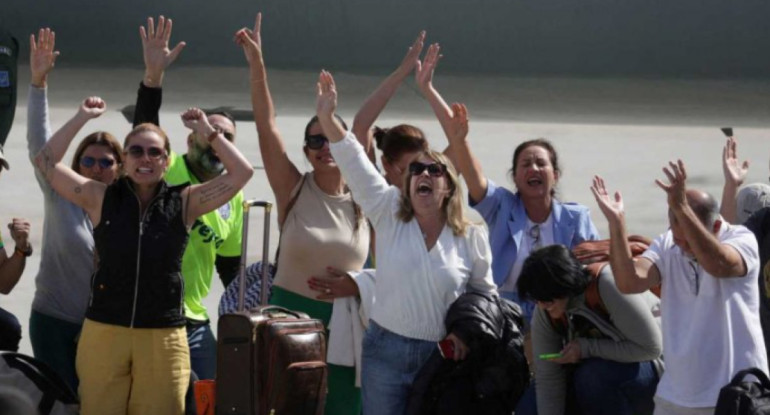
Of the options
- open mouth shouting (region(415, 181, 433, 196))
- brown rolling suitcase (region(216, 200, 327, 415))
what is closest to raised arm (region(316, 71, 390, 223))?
open mouth shouting (region(415, 181, 433, 196))

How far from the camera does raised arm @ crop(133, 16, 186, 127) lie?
5.83 metres

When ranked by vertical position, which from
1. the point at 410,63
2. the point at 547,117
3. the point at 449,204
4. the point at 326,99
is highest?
the point at 547,117

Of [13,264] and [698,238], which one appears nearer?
[698,238]

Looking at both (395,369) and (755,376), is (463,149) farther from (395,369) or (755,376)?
(755,376)

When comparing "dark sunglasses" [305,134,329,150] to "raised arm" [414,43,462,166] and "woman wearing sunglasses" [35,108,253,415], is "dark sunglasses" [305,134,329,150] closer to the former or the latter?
"raised arm" [414,43,462,166]

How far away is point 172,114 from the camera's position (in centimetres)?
1132

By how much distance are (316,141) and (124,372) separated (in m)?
1.20

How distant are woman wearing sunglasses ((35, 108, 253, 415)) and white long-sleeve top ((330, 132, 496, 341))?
0.51 meters

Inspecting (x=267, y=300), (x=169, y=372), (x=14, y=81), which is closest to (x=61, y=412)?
(x=169, y=372)

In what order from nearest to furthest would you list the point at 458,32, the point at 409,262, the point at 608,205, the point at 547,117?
1. the point at 608,205
2. the point at 409,262
3. the point at 547,117
4. the point at 458,32

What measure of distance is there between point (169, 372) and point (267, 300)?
0.72 metres

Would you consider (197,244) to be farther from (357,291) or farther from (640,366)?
(640,366)

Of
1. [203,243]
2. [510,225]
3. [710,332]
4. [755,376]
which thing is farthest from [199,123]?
[755,376]

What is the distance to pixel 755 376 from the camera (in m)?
4.95
